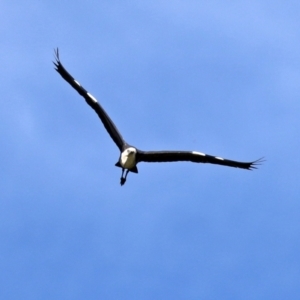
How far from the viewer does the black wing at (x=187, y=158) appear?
22875 millimetres

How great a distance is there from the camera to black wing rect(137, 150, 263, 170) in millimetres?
22875

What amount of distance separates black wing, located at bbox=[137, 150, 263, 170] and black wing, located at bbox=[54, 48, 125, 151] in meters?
1.03

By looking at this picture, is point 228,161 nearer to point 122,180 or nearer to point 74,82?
point 122,180

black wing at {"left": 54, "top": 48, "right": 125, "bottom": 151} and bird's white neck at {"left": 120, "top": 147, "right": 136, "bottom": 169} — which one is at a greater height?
black wing at {"left": 54, "top": 48, "right": 125, "bottom": 151}

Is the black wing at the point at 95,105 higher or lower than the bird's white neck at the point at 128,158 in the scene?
higher

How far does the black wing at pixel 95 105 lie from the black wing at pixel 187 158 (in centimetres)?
103

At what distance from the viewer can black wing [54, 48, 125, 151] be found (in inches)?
911

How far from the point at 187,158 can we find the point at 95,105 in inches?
154

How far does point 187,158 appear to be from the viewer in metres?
23.3

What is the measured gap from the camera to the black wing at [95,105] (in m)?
23.1

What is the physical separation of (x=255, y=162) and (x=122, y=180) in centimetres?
488

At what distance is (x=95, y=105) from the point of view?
23.5 m

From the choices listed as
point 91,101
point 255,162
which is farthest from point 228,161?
point 91,101

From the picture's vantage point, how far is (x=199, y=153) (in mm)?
23047
